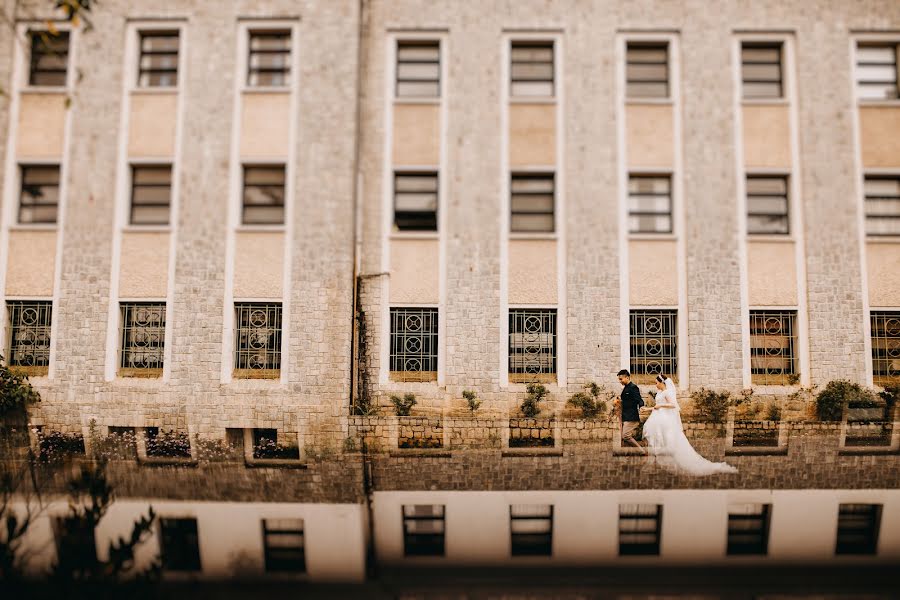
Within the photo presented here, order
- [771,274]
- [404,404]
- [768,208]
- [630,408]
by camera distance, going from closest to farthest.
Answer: [630,408]
[404,404]
[771,274]
[768,208]

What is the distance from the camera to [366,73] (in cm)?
1386

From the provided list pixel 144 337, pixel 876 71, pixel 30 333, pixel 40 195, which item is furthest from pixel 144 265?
pixel 876 71

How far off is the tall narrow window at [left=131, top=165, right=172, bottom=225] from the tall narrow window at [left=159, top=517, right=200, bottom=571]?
8.96 m

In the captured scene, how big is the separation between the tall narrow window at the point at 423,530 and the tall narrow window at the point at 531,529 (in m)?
0.92

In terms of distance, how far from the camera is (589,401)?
12.8 m

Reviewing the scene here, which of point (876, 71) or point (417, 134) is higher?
point (876, 71)

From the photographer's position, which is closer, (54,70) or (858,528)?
(858,528)

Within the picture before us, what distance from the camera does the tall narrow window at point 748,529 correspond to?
6.64 m

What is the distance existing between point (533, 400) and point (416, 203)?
5.44m

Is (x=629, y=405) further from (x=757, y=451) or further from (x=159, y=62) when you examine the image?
(x=159, y=62)

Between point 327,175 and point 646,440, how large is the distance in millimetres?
9210

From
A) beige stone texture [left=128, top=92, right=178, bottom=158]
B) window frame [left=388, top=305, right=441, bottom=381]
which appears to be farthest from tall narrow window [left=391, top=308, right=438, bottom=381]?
beige stone texture [left=128, top=92, right=178, bottom=158]

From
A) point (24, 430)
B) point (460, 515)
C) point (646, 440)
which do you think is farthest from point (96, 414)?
point (646, 440)

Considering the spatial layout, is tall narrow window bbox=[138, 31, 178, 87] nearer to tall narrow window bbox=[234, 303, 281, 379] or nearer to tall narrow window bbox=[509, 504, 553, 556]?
tall narrow window bbox=[234, 303, 281, 379]
